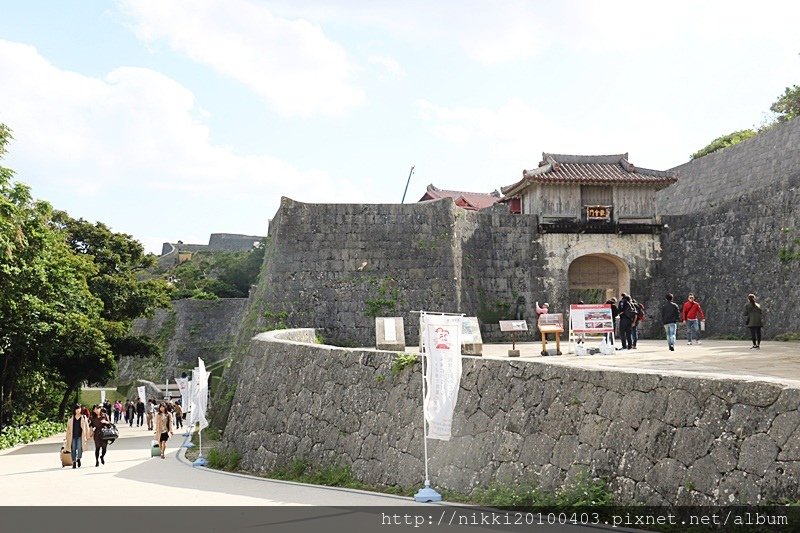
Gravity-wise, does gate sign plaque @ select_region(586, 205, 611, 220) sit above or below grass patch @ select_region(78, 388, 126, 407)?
above

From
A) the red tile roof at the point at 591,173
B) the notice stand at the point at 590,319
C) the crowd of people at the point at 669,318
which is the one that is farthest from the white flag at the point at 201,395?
the red tile roof at the point at 591,173

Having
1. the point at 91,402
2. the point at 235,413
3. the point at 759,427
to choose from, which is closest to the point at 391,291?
the point at 235,413

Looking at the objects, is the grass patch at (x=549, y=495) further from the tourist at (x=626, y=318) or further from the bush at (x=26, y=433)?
the bush at (x=26, y=433)

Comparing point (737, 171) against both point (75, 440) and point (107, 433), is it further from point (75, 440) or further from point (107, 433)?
point (75, 440)

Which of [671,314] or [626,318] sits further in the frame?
[626,318]

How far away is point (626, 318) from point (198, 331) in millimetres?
37336

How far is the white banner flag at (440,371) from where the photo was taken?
841cm

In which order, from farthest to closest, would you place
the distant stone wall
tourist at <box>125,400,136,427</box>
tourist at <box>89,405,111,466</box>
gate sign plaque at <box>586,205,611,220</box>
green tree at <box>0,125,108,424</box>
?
tourist at <box>125,400,136,427</box>
the distant stone wall
gate sign plaque at <box>586,205,611,220</box>
green tree at <box>0,125,108,424</box>
tourist at <box>89,405,111,466</box>

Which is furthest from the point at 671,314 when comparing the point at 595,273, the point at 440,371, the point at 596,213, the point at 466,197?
the point at 466,197

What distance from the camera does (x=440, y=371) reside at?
850cm

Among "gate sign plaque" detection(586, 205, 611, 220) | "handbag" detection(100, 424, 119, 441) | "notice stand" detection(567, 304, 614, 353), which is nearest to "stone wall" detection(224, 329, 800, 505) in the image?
"handbag" detection(100, 424, 119, 441)

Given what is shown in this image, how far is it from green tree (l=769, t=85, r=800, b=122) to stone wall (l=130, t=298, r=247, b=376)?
32.4 meters

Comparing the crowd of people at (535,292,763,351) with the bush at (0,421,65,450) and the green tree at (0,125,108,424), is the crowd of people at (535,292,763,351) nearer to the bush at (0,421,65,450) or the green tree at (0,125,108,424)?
the green tree at (0,125,108,424)

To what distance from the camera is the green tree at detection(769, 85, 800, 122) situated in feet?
121
